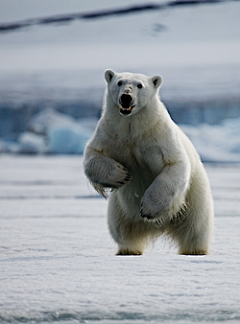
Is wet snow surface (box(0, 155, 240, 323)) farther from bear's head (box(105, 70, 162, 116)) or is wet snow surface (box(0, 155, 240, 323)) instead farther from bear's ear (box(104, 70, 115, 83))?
bear's ear (box(104, 70, 115, 83))

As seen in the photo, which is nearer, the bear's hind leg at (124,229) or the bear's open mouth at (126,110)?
the bear's open mouth at (126,110)

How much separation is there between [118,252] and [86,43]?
25014 mm

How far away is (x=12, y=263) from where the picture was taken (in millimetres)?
1719

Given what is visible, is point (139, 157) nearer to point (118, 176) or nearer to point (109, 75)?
point (118, 176)

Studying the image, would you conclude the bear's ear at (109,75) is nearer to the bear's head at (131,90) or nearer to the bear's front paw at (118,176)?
the bear's head at (131,90)

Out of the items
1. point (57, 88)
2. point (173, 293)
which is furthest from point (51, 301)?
point (57, 88)

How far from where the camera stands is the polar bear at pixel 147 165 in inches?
84.0

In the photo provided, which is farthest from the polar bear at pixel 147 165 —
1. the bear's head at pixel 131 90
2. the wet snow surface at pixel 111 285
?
the wet snow surface at pixel 111 285

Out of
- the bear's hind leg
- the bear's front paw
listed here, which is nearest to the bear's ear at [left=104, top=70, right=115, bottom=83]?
the bear's front paw

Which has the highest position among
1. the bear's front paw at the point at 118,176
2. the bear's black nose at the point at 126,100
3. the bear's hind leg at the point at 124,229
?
the bear's black nose at the point at 126,100

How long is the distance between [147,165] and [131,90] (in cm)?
38

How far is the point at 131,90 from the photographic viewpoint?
216 cm

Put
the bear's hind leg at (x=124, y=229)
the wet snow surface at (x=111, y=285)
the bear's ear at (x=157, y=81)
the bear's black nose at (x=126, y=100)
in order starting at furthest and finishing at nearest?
the bear's hind leg at (x=124, y=229) < the bear's ear at (x=157, y=81) < the bear's black nose at (x=126, y=100) < the wet snow surface at (x=111, y=285)

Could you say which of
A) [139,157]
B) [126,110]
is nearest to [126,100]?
[126,110]
